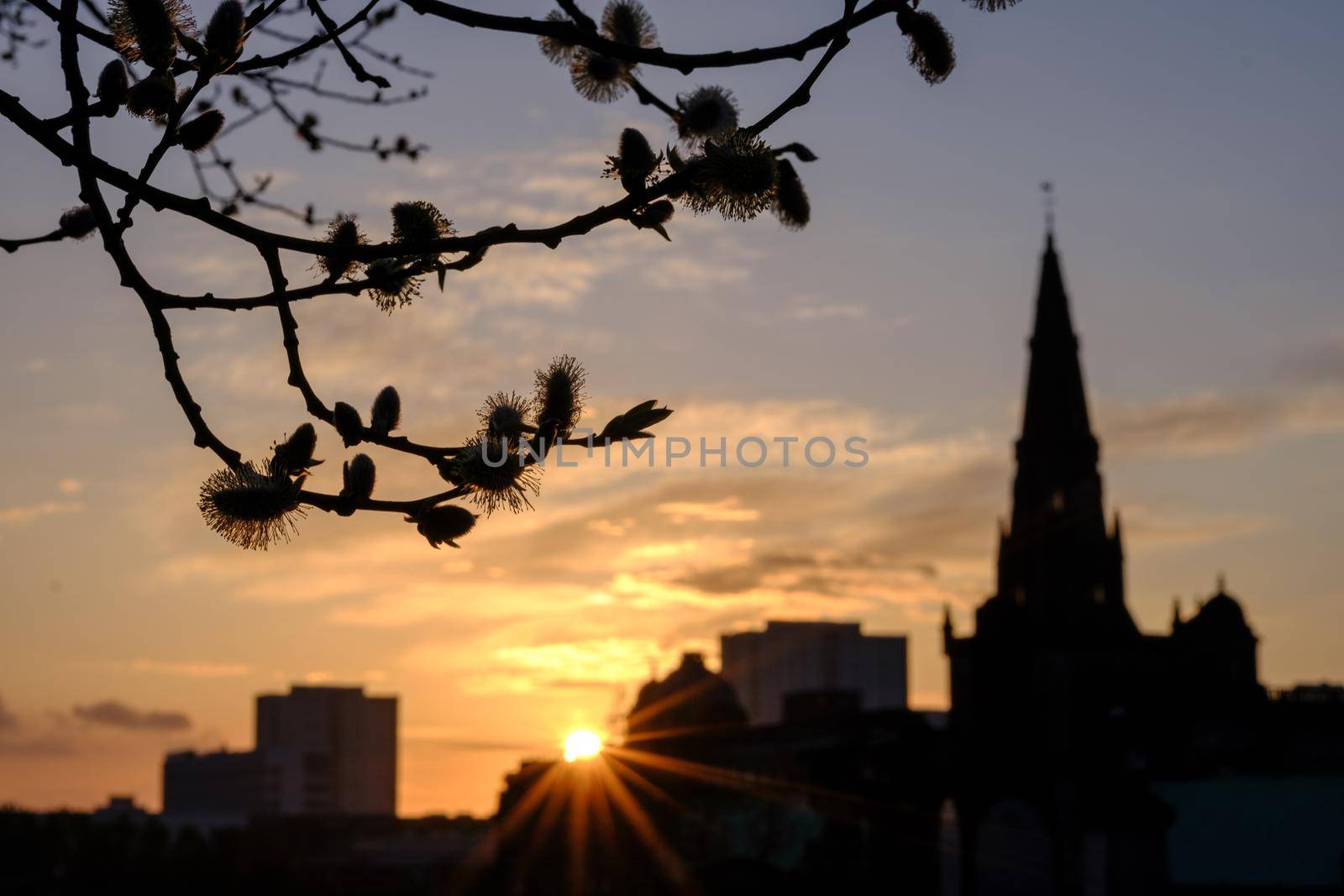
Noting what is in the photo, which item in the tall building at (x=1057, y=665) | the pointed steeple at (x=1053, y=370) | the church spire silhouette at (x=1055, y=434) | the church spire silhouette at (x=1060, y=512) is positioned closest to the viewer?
the tall building at (x=1057, y=665)

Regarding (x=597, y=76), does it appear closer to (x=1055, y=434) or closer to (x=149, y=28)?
(x=149, y=28)

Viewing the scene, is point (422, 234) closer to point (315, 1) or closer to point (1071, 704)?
point (315, 1)

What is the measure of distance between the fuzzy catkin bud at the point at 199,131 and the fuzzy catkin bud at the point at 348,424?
0.97m

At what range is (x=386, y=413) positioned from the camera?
5.41 m

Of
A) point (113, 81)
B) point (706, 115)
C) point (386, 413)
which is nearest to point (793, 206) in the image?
point (706, 115)

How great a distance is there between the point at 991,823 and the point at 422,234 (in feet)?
278

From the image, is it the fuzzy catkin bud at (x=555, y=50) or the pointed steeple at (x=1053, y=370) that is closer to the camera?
the fuzzy catkin bud at (x=555, y=50)

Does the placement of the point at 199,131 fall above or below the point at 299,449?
above

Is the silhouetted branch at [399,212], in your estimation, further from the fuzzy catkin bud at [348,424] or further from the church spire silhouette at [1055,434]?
the church spire silhouette at [1055,434]

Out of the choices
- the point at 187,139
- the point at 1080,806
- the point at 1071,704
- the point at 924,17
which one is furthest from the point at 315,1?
the point at 1071,704

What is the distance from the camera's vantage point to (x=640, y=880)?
3339 inches

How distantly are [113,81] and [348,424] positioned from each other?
1.36m

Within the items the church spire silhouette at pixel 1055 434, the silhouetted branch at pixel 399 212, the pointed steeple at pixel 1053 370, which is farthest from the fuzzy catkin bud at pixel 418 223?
the pointed steeple at pixel 1053 370

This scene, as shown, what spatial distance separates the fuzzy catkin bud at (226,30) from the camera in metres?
5.22
